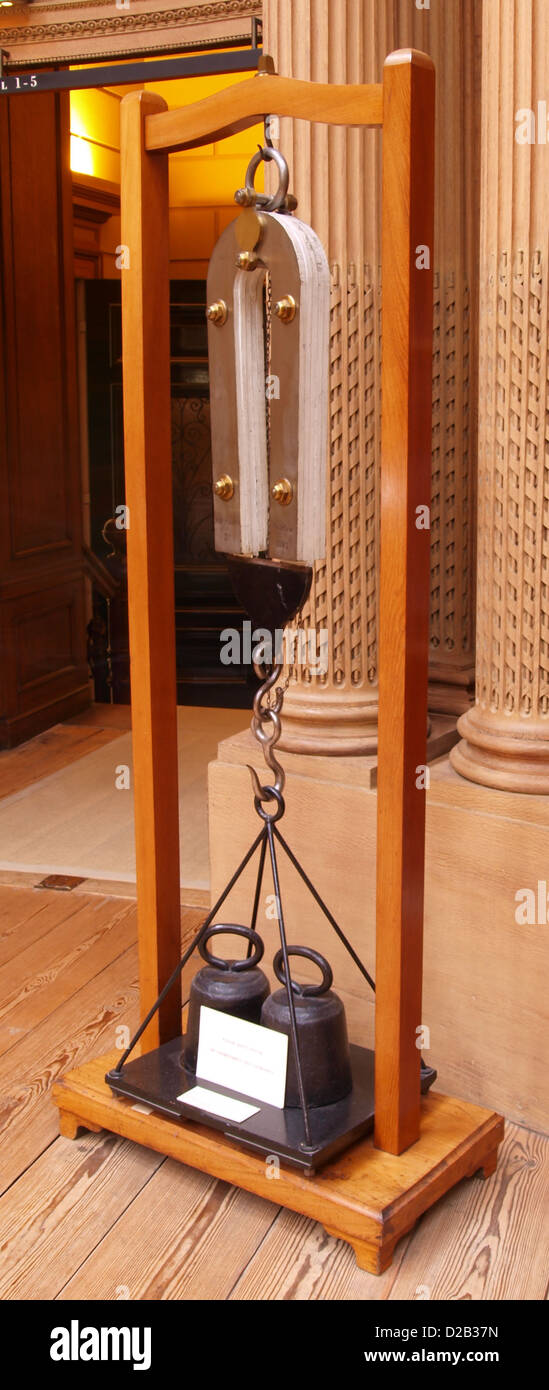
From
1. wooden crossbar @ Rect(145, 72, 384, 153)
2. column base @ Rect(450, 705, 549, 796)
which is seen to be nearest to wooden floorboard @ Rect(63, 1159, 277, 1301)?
column base @ Rect(450, 705, 549, 796)

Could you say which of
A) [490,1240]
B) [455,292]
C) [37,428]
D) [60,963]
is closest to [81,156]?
[37,428]

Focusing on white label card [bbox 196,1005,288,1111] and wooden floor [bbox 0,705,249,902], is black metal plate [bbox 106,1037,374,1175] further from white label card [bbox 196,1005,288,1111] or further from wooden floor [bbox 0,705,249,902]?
wooden floor [bbox 0,705,249,902]

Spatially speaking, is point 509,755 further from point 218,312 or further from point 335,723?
point 218,312

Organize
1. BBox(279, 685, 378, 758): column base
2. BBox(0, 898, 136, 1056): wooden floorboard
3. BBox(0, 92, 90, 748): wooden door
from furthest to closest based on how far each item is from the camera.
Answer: BBox(0, 92, 90, 748): wooden door → BBox(0, 898, 136, 1056): wooden floorboard → BBox(279, 685, 378, 758): column base

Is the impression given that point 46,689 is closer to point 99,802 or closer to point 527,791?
point 99,802

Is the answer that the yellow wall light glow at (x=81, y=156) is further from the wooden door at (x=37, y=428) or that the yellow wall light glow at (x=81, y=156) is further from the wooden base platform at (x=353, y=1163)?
the wooden base platform at (x=353, y=1163)

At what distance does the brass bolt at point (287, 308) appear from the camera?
1.94 m

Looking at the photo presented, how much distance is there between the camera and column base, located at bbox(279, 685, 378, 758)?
273cm

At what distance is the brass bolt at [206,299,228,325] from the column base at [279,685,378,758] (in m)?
0.94

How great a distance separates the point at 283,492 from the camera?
6.57 feet

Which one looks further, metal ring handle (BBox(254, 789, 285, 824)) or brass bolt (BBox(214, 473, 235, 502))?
metal ring handle (BBox(254, 789, 285, 824))

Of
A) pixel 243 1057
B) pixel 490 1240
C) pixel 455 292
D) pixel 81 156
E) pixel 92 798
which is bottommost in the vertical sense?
pixel 490 1240

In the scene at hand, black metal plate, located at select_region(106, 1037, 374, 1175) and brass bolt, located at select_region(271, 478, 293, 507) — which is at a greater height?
brass bolt, located at select_region(271, 478, 293, 507)

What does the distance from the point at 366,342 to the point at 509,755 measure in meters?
0.88
